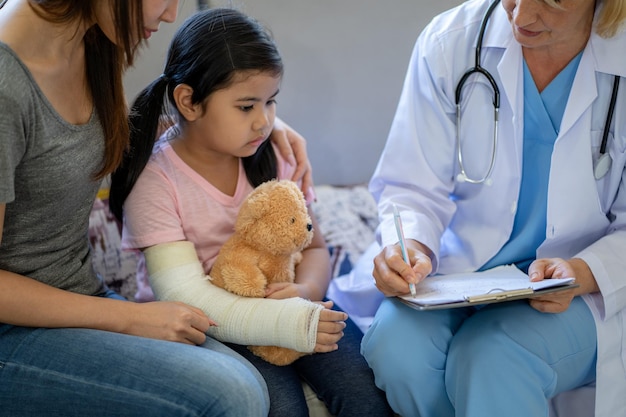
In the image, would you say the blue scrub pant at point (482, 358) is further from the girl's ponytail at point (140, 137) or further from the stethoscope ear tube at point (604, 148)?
the girl's ponytail at point (140, 137)

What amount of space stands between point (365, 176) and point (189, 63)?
104 centimetres

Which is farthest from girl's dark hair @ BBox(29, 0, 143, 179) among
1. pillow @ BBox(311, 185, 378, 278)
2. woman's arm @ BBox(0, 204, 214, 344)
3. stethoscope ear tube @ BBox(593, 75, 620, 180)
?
stethoscope ear tube @ BBox(593, 75, 620, 180)

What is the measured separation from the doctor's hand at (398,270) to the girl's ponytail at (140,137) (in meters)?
0.53

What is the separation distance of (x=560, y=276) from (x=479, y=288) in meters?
0.15

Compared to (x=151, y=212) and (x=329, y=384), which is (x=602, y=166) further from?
(x=151, y=212)

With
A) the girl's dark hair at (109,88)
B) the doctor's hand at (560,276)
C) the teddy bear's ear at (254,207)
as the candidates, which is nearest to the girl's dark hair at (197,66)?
the girl's dark hair at (109,88)

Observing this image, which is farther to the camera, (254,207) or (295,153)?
(295,153)

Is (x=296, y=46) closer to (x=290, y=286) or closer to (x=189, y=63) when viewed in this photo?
(x=189, y=63)

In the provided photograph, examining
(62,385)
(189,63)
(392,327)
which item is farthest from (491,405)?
(189,63)

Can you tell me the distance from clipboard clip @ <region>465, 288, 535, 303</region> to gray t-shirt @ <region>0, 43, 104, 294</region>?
72 centimetres

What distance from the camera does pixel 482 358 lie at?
1316 mm

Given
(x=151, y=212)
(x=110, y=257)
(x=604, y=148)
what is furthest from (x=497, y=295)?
(x=110, y=257)

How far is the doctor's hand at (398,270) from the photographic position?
137 centimetres

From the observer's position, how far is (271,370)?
1446 millimetres
